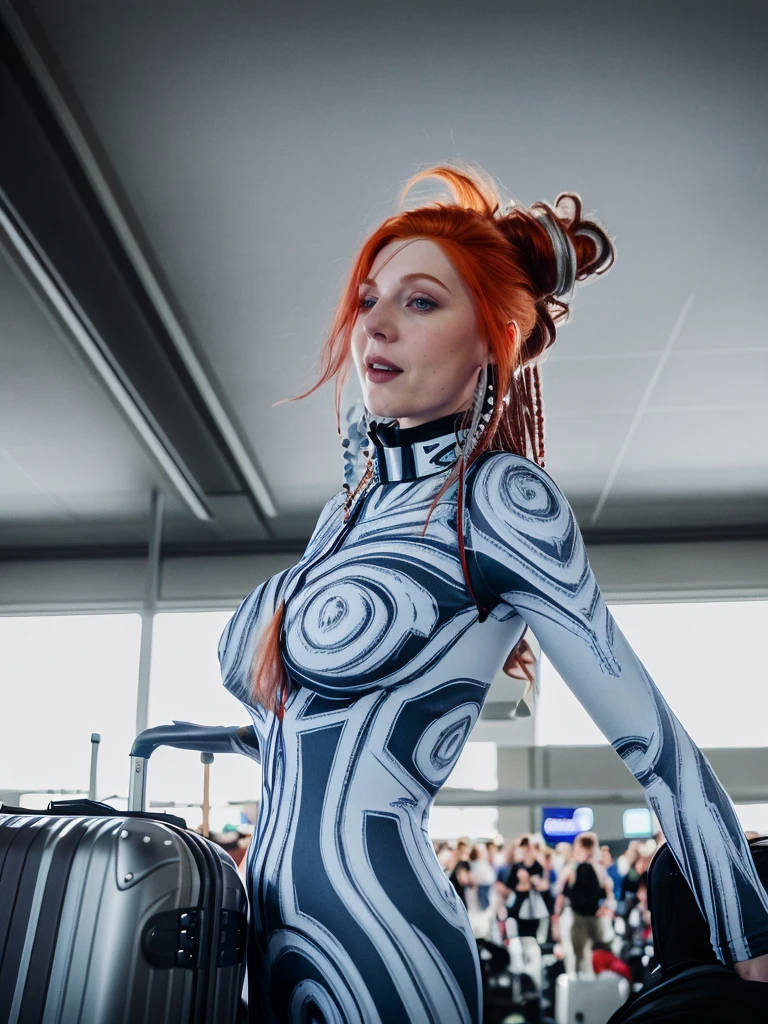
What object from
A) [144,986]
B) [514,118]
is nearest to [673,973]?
[144,986]

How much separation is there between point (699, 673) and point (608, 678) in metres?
5.18

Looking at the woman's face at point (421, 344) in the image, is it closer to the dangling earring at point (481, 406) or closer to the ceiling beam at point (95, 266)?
the dangling earring at point (481, 406)

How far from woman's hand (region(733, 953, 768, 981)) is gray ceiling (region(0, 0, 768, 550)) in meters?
2.28

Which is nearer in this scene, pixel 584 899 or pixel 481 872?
pixel 584 899

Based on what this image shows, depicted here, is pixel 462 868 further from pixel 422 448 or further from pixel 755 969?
pixel 755 969

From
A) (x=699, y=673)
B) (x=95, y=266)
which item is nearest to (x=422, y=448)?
(x=95, y=266)

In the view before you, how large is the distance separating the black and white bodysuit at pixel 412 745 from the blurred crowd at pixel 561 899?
3.11 metres

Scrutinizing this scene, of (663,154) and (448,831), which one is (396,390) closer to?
(663,154)

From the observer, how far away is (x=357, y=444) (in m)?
1.06

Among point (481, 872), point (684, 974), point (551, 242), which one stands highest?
point (551, 242)

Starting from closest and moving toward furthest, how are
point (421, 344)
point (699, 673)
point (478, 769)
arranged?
point (421, 344) → point (478, 769) → point (699, 673)

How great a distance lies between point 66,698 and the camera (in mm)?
5871

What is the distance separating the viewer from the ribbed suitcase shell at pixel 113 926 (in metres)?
0.66

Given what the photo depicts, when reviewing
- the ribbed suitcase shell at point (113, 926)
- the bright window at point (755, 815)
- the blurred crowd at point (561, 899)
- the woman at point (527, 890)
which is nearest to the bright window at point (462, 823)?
the blurred crowd at point (561, 899)
